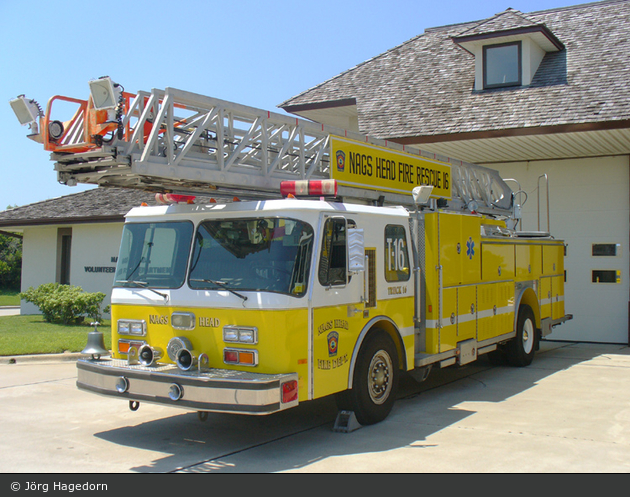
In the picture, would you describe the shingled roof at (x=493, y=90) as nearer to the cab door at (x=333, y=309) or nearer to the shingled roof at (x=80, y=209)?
the shingled roof at (x=80, y=209)

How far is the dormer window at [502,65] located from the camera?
50.6ft

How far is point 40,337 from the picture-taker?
13328 millimetres

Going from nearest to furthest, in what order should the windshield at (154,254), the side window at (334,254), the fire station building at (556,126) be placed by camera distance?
the side window at (334,254), the windshield at (154,254), the fire station building at (556,126)

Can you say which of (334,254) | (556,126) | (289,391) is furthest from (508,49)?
(289,391)

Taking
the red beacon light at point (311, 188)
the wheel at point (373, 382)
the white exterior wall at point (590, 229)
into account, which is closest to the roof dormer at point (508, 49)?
the white exterior wall at point (590, 229)

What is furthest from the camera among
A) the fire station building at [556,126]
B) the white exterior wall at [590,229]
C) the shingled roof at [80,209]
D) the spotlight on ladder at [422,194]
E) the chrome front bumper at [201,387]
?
the shingled roof at [80,209]

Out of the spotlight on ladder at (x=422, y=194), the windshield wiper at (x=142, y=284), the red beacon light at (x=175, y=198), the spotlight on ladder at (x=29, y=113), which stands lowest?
the windshield wiper at (x=142, y=284)

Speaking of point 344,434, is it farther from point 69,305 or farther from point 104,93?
point 69,305

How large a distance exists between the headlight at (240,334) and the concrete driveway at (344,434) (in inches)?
42.2

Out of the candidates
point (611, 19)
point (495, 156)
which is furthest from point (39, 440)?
point (611, 19)

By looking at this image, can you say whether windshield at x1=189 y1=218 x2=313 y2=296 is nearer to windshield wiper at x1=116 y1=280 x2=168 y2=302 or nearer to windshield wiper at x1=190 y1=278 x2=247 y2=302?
windshield wiper at x1=190 y1=278 x2=247 y2=302

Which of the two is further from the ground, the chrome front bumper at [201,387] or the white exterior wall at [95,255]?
the white exterior wall at [95,255]
